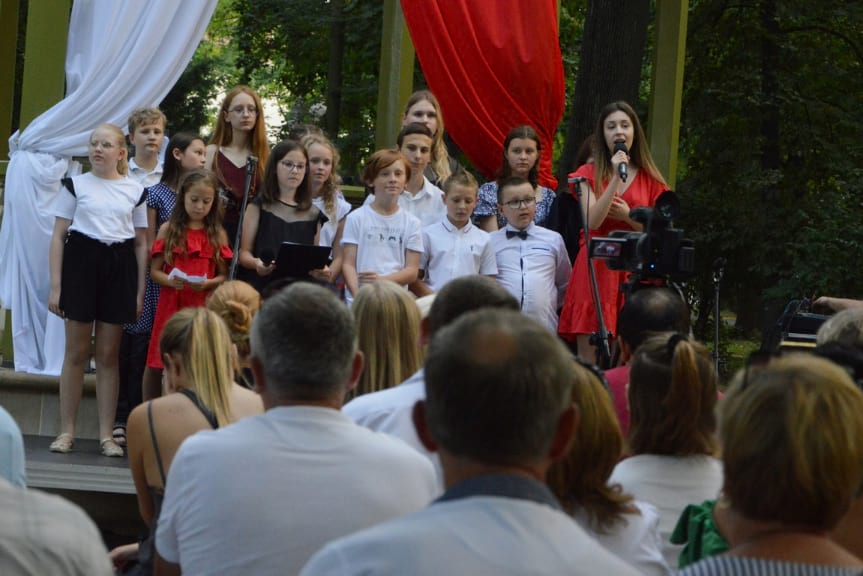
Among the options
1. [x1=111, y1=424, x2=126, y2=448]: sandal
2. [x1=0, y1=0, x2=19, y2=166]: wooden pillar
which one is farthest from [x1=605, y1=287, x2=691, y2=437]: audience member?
[x1=0, y1=0, x2=19, y2=166]: wooden pillar

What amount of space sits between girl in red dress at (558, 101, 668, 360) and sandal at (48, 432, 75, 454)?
2.81 meters

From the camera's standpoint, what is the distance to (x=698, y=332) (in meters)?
18.2

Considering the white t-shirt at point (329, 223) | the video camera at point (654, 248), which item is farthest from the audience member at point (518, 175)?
the video camera at point (654, 248)

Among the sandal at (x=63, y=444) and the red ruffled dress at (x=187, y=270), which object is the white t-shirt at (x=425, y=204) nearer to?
the red ruffled dress at (x=187, y=270)

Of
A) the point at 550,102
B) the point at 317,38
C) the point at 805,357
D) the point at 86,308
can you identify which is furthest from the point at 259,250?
the point at 317,38

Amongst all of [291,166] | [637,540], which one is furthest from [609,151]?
[637,540]

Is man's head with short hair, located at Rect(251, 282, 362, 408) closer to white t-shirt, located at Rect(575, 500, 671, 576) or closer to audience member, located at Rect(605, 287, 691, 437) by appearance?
white t-shirt, located at Rect(575, 500, 671, 576)

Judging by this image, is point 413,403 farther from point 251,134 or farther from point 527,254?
point 251,134

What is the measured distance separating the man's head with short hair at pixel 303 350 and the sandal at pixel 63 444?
4762 mm

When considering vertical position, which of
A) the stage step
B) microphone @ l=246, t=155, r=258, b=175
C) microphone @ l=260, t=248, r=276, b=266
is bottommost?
the stage step

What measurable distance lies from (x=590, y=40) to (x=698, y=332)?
818cm

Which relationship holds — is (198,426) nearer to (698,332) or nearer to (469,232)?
→ (469,232)

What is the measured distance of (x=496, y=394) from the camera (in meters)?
2.08

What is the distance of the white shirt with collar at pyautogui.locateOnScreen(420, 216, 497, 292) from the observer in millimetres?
7613
